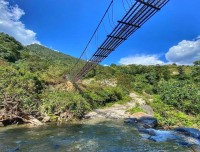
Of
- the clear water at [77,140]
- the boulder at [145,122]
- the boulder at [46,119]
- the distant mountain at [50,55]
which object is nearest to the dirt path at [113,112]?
the boulder at [145,122]

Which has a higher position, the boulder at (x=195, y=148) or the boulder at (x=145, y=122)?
the boulder at (x=145, y=122)

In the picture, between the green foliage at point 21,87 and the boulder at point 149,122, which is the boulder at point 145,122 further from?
the green foliage at point 21,87

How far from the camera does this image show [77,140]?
13555 mm

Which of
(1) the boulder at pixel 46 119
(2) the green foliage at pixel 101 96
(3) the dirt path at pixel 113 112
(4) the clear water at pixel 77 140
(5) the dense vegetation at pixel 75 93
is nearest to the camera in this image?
(4) the clear water at pixel 77 140

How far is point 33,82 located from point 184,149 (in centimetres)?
1642

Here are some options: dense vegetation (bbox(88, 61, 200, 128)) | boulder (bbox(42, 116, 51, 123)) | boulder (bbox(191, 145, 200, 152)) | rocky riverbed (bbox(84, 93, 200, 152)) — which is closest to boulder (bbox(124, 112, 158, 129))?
rocky riverbed (bbox(84, 93, 200, 152))

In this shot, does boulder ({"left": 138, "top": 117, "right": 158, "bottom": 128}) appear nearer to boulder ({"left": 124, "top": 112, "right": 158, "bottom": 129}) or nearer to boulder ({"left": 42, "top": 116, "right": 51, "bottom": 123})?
boulder ({"left": 124, "top": 112, "right": 158, "bottom": 129})

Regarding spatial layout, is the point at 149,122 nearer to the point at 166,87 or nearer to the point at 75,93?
the point at 75,93

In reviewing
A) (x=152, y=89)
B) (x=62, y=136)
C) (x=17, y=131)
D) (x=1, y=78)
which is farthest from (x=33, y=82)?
(x=152, y=89)

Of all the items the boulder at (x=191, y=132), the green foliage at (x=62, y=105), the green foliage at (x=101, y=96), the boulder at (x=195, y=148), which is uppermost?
the green foliage at (x=101, y=96)

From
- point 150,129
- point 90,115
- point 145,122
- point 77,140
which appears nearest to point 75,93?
point 90,115

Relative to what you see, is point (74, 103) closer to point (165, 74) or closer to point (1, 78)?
point (1, 78)

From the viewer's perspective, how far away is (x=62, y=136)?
14.4m

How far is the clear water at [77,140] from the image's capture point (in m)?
11.7
